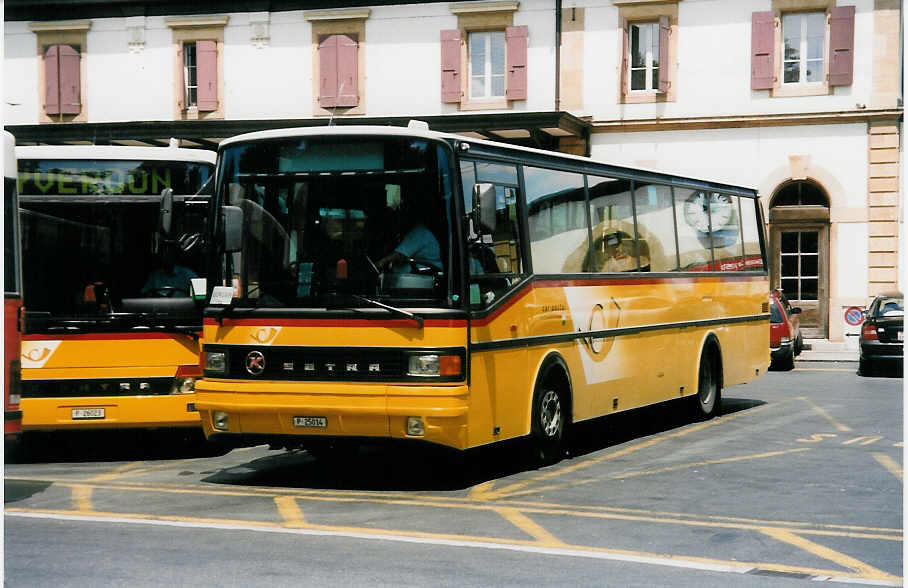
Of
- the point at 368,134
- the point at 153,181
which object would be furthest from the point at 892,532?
the point at 153,181

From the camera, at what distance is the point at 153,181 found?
1292 centimetres

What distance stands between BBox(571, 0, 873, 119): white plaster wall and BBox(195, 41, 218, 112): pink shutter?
9.50 metres

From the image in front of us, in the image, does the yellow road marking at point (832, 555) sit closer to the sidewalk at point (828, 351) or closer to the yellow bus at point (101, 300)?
the yellow bus at point (101, 300)

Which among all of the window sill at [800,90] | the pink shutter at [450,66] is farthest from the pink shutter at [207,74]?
the window sill at [800,90]

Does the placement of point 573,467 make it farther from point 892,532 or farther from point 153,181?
point 153,181

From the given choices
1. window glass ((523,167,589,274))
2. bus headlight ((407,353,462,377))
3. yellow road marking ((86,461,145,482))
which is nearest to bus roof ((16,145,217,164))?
yellow road marking ((86,461,145,482))

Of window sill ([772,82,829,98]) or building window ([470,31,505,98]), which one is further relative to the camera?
building window ([470,31,505,98])

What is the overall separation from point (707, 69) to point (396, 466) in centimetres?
2232

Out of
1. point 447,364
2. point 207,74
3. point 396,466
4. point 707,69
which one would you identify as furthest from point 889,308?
point 207,74

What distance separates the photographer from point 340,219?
10758 millimetres

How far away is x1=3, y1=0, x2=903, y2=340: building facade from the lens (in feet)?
104

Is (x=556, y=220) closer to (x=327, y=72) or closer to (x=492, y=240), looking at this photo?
(x=492, y=240)

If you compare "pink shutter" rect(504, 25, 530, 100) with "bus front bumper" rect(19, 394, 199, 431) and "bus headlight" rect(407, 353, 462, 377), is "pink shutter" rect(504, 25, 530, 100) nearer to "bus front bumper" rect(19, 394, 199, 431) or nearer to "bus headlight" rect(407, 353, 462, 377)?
"bus front bumper" rect(19, 394, 199, 431)

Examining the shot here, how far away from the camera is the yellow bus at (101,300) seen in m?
12.4
